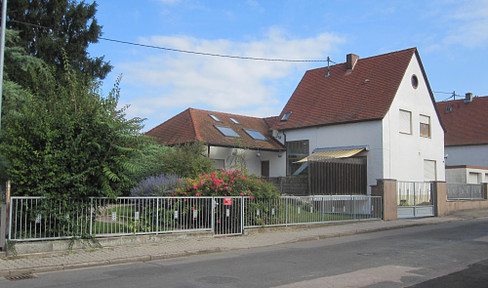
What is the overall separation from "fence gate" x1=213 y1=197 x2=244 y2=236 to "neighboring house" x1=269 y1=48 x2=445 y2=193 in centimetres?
975

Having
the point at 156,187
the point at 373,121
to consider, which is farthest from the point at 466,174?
the point at 156,187

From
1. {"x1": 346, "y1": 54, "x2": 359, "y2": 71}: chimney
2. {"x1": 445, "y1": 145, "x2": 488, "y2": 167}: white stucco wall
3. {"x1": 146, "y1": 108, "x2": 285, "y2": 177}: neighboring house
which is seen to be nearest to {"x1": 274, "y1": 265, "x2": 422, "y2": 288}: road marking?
{"x1": 146, "y1": 108, "x2": 285, "y2": 177}: neighboring house

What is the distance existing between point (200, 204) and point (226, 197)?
91cm

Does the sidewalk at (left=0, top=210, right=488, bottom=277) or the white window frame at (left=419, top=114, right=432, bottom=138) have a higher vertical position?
the white window frame at (left=419, top=114, right=432, bottom=138)

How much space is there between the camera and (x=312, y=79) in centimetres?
3191

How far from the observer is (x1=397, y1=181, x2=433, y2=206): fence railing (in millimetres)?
22030

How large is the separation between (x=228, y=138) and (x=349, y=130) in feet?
24.0

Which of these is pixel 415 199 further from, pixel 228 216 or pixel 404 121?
pixel 228 216

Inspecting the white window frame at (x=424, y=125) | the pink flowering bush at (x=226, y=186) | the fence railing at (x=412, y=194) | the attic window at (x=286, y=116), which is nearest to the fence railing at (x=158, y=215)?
the pink flowering bush at (x=226, y=186)

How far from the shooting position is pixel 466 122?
127 ft

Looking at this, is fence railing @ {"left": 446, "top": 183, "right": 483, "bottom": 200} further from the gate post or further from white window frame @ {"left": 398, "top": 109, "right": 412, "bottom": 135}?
the gate post

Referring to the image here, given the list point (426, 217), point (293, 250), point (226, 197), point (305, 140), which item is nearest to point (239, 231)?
point (226, 197)

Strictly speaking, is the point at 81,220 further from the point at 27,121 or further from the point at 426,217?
the point at 426,217

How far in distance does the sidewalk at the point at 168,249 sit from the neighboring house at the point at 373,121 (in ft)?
24.8
